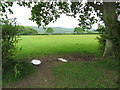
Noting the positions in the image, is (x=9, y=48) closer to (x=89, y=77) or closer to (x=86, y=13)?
(x=89, y=77)

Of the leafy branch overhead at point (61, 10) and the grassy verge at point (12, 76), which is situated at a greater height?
the leafy branch overhead at point (61, 10)

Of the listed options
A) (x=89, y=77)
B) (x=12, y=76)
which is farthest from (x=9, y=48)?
(x=89, y=77)

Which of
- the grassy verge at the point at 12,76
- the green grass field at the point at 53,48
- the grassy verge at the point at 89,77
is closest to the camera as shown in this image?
the grassy verge at the point at 89,77

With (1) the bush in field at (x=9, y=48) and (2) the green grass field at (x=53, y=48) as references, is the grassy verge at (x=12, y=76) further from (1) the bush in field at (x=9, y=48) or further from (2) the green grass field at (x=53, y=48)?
(2) the green grass field at (x=53, y=48)

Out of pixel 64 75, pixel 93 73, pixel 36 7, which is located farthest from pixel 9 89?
pixel 36 7

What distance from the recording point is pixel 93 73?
4.82m

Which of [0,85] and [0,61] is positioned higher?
[0,61]

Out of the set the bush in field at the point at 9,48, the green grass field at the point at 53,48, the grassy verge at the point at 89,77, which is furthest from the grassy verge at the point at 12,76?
the green grass field at the point at 53,48

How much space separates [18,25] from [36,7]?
16.2ft

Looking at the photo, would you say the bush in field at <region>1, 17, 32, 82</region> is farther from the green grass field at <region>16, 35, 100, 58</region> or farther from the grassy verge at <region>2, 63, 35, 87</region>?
the green grass field at <region>16, 35, 100, 58</region>

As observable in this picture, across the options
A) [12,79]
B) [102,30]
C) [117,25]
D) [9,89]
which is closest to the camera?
[9,89]

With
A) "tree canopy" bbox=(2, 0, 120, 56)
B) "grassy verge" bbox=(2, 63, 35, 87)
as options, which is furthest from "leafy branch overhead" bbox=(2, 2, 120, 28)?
"grassy verge" bbox=(2, 63, 35, 87)

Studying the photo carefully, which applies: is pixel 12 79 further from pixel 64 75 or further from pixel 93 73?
pixel 93 73

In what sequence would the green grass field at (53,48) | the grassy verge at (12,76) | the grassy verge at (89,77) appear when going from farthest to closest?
the green grass field at (53,48), the grassy verge at (12,76), the grassy verge at (89,77)
